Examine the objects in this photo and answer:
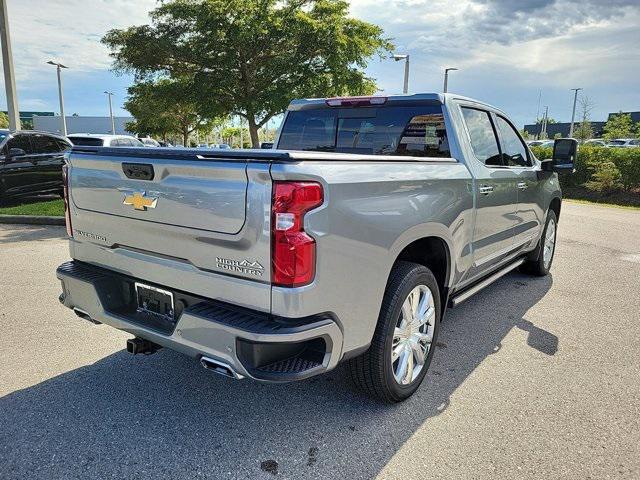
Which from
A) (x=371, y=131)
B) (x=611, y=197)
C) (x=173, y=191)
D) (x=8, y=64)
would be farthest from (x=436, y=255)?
(x=611, y=197)

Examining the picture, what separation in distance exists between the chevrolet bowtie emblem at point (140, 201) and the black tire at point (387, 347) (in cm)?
134

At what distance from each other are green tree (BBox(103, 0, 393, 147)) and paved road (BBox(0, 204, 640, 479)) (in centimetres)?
1218

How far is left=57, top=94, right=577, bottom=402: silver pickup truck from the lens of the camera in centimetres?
215

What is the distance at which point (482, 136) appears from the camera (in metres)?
4.10

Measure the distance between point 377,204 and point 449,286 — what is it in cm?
122

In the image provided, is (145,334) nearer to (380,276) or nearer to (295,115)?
(380,276)

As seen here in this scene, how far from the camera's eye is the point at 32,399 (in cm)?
299

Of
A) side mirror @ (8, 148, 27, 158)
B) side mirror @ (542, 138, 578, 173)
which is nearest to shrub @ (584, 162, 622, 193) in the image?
side mirror @ (542, 138, 578, 173)

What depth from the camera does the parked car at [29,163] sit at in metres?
9.89

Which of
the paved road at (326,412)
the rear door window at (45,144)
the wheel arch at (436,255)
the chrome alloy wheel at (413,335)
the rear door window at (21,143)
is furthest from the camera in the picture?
the rear door window at (45,144)

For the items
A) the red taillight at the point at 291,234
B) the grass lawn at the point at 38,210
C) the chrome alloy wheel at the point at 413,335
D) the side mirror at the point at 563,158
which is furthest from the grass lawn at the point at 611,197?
the red taillight at the point at 291,234

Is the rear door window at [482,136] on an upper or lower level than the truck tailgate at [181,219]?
upper

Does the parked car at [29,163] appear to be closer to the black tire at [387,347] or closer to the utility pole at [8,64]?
the utility pole at [8,64]

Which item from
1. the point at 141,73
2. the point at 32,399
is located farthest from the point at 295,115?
the point at 141,73
